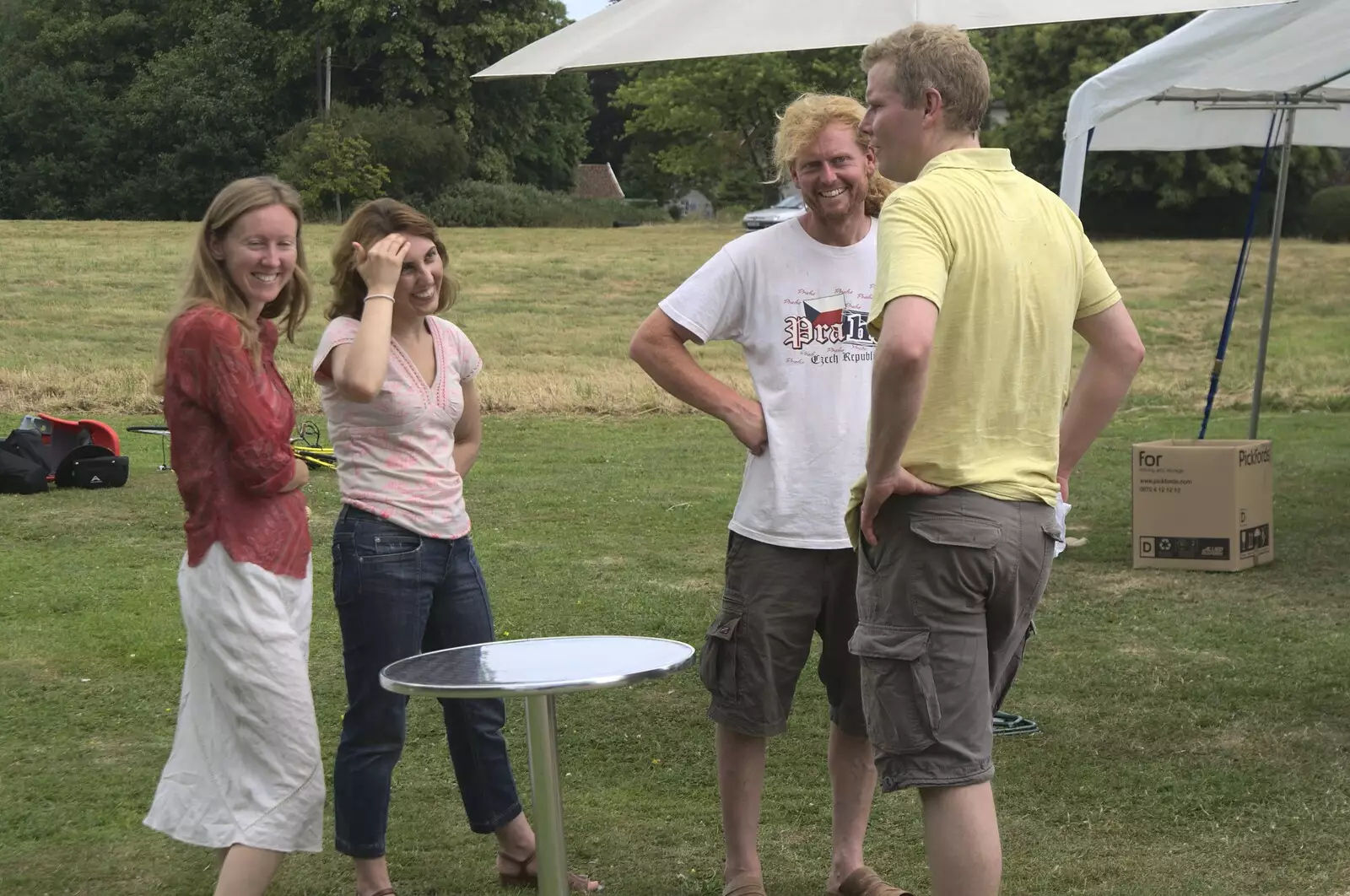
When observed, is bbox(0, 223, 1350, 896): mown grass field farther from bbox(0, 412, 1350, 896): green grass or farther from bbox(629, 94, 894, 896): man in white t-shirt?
bbox(629, 94, 894, 896): man in white t-shirt

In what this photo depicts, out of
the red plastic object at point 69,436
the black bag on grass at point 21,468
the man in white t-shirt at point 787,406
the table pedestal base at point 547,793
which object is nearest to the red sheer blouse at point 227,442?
the table pedestal base at point 547,793

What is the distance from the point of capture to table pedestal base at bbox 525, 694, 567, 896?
2893mm

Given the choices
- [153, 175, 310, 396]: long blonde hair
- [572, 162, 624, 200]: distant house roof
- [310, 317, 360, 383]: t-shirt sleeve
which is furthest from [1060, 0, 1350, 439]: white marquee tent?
[572, 162, 624, 200]: distant house roof

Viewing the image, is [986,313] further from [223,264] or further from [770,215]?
[770,215]

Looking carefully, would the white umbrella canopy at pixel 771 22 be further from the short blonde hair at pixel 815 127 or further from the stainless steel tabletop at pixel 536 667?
the stainless steel tabletop at pixel 536 667

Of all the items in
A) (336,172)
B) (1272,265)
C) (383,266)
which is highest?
(336,172)

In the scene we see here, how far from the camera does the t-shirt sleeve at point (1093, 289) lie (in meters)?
3.08

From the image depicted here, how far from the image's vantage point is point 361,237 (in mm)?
3625

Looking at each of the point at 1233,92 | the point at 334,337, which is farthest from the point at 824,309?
the point at 1233,92

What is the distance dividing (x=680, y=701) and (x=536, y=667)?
299 cm

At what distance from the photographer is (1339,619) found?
22.3ft

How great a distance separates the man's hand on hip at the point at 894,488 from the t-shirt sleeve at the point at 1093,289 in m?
0.50

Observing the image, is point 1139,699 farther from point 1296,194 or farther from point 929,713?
point 1296,194

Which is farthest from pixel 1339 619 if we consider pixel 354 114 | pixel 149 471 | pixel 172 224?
pixel 354 114
